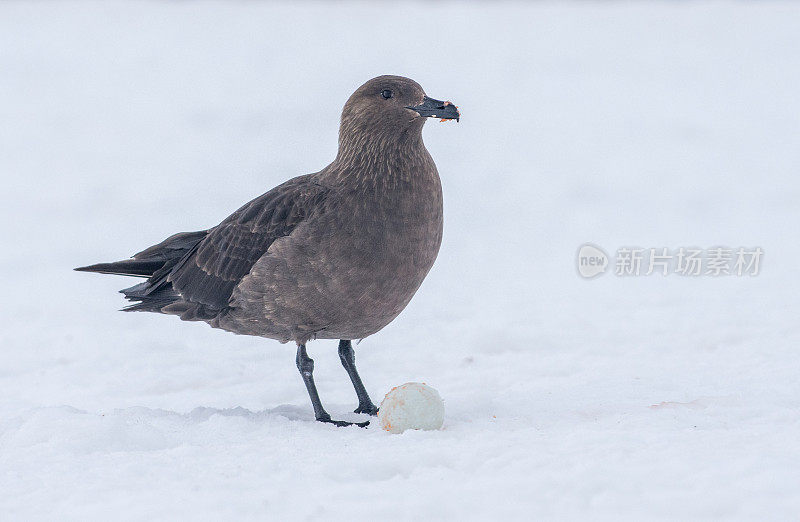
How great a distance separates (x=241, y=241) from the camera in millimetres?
5527

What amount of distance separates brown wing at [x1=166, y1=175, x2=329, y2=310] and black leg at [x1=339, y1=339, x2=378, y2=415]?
33.6 inches

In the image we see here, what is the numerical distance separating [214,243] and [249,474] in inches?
79.5

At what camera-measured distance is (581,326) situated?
7707mm

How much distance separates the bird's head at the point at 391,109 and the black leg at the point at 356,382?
55.0 inches

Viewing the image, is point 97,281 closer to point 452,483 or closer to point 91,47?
point 452,483

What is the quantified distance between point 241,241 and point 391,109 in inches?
49.7

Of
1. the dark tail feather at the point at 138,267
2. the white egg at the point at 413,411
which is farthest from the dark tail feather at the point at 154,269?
the white egg at the point at 413,411

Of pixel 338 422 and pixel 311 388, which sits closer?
pixel 338 422

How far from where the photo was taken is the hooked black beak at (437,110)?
5.09m

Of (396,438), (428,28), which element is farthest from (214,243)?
(428,28)

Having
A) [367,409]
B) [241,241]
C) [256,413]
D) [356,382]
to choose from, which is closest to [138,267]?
[241,241]

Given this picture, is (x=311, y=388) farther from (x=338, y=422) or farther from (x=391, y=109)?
(x=391, y=109)

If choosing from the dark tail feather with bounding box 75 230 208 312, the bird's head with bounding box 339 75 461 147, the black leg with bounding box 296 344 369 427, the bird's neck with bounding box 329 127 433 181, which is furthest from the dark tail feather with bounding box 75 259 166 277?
the bird's head with bounding box 339 75 461 147

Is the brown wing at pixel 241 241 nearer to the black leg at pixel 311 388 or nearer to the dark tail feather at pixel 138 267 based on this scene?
the dark tail feather at pixel 138 267
